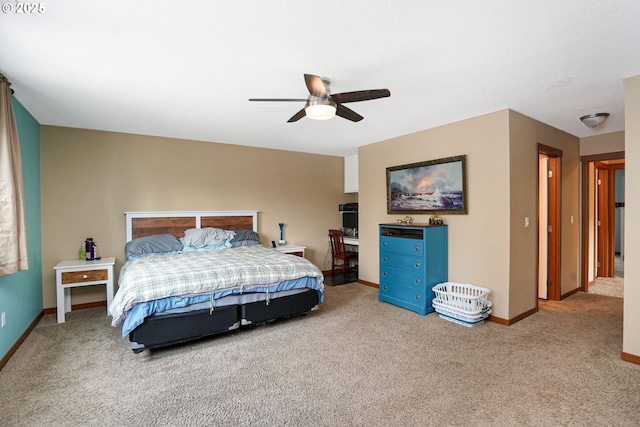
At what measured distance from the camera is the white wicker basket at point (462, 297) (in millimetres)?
3523

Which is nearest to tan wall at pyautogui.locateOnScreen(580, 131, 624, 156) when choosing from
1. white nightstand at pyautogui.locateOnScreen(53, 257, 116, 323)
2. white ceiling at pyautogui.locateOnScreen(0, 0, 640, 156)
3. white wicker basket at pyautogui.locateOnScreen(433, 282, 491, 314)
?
white ceiling at pyautogui.locateOnScreen(0, 0, 640, 156)

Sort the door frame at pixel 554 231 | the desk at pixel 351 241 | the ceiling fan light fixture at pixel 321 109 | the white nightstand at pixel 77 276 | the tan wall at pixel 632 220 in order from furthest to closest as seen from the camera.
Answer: the desk at pixel 351 241
the door frame at pixel 554 231
the white nightstand at pixel 77 276
the tan wall at pixel 632 220
the ceiling fan light fixture at pixel 321 109

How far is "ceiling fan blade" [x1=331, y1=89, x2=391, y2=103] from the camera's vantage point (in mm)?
2416

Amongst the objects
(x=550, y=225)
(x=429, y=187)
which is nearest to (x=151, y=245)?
(x=429, y=187)

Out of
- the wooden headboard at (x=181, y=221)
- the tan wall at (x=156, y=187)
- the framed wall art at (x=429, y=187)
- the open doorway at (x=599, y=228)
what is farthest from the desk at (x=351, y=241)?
the open doorway at (x=599, y=228)

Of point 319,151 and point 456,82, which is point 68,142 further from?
point 456,82

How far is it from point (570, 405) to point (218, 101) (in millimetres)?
3805

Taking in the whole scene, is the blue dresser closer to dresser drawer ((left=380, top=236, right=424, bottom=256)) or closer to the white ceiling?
dresser drawer ((left=380, top=236, right=424, bottom=256))

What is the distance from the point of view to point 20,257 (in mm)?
2645

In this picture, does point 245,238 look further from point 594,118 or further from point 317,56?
point 594,118

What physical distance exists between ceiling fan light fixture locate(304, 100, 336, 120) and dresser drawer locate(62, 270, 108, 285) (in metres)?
3.23

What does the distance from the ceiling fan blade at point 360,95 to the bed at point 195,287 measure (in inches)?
75.0

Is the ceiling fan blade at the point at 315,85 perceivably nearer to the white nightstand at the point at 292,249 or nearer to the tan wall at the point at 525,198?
the tan wall at the point at 525,198

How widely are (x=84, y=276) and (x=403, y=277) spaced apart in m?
3.92
